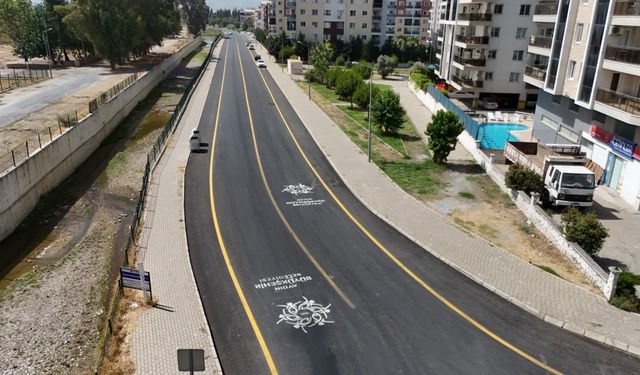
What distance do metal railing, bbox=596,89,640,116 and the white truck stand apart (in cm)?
332

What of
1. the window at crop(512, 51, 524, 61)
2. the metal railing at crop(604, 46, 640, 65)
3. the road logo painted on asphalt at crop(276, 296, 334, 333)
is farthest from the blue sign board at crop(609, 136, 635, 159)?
the window at crop(512, 51, 524, 61)

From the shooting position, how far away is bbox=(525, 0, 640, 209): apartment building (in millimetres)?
28312

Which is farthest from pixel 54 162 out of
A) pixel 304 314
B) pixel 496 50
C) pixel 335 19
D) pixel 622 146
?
pixel 335 19

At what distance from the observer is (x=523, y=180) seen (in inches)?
1107

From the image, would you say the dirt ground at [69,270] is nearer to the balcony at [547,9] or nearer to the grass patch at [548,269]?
the grass patch at [548,269]

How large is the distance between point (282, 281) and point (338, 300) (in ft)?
8.44

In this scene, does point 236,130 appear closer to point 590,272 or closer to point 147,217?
point 147,217

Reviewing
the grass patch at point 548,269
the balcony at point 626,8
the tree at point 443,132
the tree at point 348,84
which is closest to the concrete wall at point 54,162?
the tree at point 348,84

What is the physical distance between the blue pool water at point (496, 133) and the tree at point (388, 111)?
7.18 m

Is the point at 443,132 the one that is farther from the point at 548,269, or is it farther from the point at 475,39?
the point at 475,39

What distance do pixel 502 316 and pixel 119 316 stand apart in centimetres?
1362

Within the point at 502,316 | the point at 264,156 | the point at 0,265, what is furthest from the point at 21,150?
the point at 502,316

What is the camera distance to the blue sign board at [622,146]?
93.5 feet

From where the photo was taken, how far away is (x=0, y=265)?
24438mm
